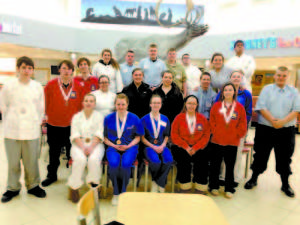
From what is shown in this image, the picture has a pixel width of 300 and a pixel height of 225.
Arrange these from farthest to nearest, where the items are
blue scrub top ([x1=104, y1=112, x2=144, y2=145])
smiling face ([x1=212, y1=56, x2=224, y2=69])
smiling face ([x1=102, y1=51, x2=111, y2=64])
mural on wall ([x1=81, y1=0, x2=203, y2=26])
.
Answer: mural on wall ([x1=81, y1=0, x2=203, y2=26]), smiling face ([x1=102, y1=51, x2=111, y2=64]), smiling face ([x1=212, y1=56, x2=224, y2=69]), blue scrub top ([x1=104, y1=112, x2=144, y2=145])

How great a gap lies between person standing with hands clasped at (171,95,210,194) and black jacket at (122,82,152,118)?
68 cm

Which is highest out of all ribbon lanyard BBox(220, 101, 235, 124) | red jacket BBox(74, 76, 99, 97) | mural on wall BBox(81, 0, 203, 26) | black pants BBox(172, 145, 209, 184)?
mural on wall BBox(81, 0, 203, 26)

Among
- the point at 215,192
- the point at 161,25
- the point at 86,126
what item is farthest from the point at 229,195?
the point at 161,25

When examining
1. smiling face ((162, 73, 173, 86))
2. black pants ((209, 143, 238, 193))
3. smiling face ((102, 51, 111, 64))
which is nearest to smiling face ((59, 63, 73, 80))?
smiling face ((102, 51, 111, 64))

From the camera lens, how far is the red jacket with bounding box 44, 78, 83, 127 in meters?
3.14

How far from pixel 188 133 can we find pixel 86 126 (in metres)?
1.35

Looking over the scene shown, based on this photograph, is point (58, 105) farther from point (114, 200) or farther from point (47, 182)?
point (114, 200)

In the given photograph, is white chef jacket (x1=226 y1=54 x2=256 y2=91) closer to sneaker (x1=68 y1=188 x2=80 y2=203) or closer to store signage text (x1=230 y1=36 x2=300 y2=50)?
sneaker (x1=68 y1=188 x2=80 y2=203)

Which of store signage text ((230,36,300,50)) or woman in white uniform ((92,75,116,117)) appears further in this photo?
store signage text ((230,36,300,50))

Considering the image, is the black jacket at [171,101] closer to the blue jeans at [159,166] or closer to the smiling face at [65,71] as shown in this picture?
the blue jeans at [159,166]

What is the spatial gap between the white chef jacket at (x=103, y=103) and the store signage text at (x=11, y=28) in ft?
21.6

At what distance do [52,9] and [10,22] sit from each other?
7.04ft

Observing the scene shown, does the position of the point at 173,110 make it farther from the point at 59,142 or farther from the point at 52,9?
the point at 52,9

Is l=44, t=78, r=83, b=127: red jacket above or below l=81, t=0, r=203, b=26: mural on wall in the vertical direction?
below
